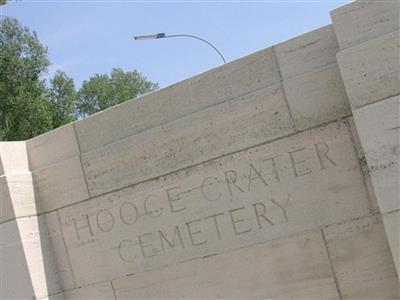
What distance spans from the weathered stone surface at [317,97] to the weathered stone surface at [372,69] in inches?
11.3

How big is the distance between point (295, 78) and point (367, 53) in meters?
0.74

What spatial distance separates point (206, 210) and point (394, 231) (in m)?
1.78

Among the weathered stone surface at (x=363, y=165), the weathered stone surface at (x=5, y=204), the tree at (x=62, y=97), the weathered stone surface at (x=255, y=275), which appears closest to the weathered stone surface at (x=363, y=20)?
the weathered stone surface at (x=363, y=165)

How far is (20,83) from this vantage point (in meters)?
33.1

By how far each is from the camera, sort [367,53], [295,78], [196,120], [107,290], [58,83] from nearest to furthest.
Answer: [367,53] < [295,78] < [196,120] < [107,290] < [58,83]

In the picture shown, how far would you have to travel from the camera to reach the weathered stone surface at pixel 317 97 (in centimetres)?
519

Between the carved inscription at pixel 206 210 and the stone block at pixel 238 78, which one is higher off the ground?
the stone block at pixel 238 78

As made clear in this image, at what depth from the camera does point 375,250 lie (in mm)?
5102

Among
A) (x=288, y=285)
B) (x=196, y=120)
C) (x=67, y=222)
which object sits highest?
(x=196, y=120)

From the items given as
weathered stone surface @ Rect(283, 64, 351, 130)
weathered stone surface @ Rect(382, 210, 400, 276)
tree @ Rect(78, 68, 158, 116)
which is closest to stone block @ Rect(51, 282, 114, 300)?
weathered stone surface @ Rect(283, 64, 351, 130)

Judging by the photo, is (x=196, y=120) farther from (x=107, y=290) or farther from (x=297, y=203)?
(x=107, y=290)

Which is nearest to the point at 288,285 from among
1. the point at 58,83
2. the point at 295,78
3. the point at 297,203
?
the point at 297,203

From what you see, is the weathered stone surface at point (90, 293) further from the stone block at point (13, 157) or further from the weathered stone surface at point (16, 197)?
the stone block at point (13, 157)

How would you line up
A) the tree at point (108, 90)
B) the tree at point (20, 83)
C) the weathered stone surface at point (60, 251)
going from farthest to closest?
the tree at point (108, 90)
the tree at point (20, 83)
the weathered stone surface at point (60, 251)
